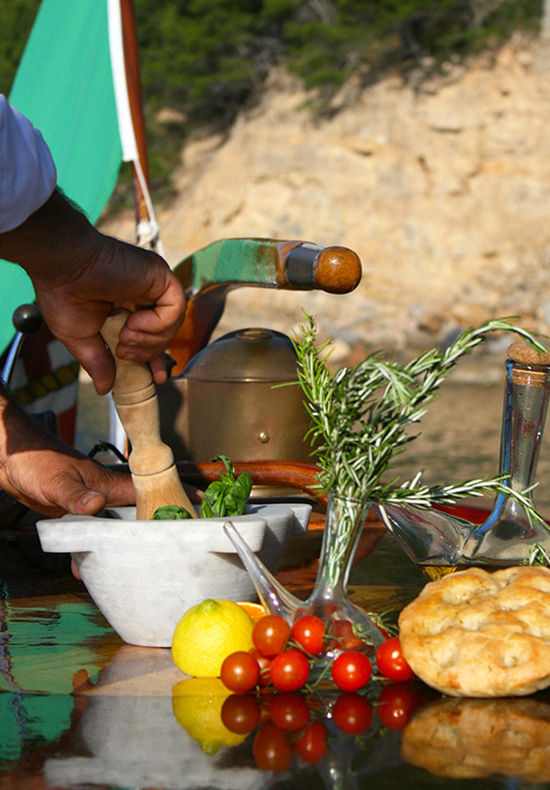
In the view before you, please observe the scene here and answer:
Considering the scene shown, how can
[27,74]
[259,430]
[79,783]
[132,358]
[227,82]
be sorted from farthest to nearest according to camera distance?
[227,82] → [27,74] → [259,430] → [132,358] → [79,783]

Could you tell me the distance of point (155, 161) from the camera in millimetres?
16672

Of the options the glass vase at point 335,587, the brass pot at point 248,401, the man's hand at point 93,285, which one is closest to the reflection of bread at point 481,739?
the glass vase at point 335,587

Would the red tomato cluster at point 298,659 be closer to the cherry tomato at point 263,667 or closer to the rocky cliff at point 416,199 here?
the cherry tomato at point 263,667

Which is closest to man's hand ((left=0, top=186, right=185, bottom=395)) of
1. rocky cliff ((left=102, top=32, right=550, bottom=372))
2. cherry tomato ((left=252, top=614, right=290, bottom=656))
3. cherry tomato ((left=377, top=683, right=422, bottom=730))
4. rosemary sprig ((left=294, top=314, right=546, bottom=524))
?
rosemary sprig ((left=294, top=314, right=546, bottom=524))

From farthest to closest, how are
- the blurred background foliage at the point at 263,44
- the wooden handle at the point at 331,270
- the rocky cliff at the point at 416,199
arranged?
the blurred background foliage at the point at 263,44 → the rocky cliff at the point at 416,199 → the wooden handle at the point at 331,270

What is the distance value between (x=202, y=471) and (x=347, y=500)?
0.52 meters

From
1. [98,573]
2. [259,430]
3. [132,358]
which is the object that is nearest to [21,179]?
[132,358]

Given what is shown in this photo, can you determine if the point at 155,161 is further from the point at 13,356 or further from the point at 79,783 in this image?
the point at 79,783

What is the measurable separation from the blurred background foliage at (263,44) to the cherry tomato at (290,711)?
1477cm

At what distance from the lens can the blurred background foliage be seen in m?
14.5

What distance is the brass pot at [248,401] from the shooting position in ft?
4.95

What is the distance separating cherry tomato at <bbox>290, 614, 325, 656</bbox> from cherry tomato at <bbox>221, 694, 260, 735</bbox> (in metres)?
0.07

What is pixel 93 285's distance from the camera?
38.3 inches

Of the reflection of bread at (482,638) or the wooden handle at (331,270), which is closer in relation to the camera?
the reflection of bread at (482,638)
